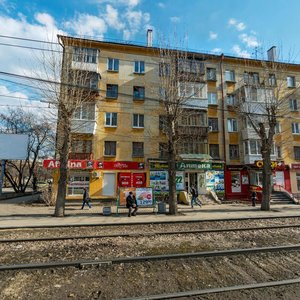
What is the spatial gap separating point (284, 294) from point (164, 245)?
13.2 feet

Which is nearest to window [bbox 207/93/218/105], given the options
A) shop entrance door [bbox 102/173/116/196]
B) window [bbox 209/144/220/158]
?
window [bbox 209/144/220/158]

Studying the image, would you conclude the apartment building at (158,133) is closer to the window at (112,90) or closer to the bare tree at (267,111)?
the window at (112,90)

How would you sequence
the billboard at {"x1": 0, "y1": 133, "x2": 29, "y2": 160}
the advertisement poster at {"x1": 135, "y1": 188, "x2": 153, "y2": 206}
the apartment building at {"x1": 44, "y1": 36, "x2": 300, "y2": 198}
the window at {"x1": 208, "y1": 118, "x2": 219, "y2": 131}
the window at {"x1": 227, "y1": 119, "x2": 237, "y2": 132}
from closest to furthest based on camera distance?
the advertisement poster at {"x1": 135, "y1": 188, "x2": 153, "y2": 206}, the apartment building at {"x1": 44, "y1": 36, "x2": 300, "y2": 198}, the billboard at {"x1": 0, "y1": 133, "x2": 29, "y2": 160}, the window at {"x1": 208, "y1": 118, "x2": 219, "y2": 131}, the window at {"x1": 227, "y1": 119, "x2": 237, "y2": 132}

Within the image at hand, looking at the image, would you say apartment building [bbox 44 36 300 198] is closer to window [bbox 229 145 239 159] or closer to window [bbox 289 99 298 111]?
window [bbox 229 145 239 159]

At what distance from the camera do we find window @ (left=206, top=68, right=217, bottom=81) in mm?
27328

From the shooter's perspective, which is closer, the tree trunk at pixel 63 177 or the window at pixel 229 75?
the tree trunk at pixel 63 177

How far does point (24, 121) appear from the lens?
36.4 metres

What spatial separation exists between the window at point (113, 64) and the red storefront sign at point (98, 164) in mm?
10178

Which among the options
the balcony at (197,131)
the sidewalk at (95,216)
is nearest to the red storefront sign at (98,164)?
the sidewalk at (95,216)

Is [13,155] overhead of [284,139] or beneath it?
beneath

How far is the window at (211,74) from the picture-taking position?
2733 centimetres

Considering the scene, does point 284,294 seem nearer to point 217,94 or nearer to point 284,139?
point 217,94

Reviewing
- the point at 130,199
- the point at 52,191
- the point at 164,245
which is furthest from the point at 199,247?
the point at 52,191

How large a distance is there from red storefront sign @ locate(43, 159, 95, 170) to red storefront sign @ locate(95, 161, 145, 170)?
3.04ft
